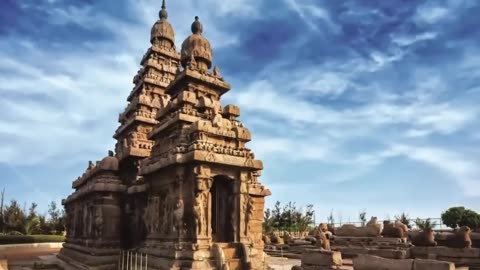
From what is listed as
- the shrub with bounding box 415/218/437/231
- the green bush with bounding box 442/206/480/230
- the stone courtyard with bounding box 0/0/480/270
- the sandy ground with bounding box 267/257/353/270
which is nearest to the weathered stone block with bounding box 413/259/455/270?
the stone courtyard with bounding box 0/0/480/270

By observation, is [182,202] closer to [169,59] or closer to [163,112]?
[163,112]

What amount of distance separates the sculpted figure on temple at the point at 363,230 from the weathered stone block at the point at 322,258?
567 inches

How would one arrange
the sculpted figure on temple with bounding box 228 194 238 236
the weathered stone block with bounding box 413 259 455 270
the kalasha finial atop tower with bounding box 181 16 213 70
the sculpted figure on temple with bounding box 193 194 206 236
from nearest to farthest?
the weathered stone block with bounding box 413 259 455 270 < the sculpted figure on temple with bounding box 193 194 206 236 < the sculpted figure on temple with bounding box 228 194 238 236 < the kalasha finial atop tower with bounding box 181 16 213 70

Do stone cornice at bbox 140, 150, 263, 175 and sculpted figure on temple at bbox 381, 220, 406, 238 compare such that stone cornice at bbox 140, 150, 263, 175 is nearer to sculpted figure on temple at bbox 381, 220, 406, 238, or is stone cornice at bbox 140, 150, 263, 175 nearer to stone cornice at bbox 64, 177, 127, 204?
stone cornice at bbox 64, 177, 127, 204

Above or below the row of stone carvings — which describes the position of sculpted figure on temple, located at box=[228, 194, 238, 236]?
below

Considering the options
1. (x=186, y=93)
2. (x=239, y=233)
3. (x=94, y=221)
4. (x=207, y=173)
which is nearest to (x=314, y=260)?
(x=239, y=233)

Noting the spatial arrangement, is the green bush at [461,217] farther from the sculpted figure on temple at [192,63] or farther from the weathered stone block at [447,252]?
the sculpted figure on temple at [192,63]

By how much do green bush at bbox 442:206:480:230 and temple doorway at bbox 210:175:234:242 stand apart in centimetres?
4668

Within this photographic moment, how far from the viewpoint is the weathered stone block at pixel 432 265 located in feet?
28.6

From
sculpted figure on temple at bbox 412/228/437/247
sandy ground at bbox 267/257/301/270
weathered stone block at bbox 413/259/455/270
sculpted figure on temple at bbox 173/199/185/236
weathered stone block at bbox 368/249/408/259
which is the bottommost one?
sandy ground at bbox 267/257/301/270

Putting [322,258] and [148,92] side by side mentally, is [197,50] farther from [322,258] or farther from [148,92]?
[322,258]

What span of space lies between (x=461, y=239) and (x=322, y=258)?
829cm

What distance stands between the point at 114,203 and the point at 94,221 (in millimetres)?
1182

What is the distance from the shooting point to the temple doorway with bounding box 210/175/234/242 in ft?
44.1
